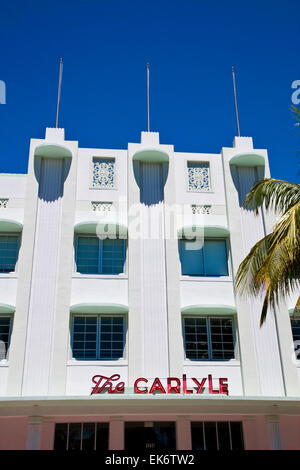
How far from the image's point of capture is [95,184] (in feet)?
70.5

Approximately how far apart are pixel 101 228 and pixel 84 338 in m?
4.32

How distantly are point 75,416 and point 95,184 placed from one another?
9.07 m

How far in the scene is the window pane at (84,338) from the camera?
18.8 metres

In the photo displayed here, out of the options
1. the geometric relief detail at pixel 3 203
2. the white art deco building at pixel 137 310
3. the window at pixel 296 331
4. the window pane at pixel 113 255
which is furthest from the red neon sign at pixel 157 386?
the geometric relief detail at pixel 3 203

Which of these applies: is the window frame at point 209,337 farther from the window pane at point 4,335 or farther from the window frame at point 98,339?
the window pane at point 4,335

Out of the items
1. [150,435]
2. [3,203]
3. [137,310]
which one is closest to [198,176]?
[137,310]

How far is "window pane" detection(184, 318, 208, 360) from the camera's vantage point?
1927 centimetres

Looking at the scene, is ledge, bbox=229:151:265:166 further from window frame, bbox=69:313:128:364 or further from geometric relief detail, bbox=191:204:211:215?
window frame, bbox=69:313:128:364

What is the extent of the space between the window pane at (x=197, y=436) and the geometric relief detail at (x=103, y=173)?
32.1ft

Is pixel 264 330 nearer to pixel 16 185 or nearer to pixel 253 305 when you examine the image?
pixel 253 305

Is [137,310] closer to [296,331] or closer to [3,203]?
[296,331]

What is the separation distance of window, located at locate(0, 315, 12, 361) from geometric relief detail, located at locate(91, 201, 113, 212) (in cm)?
547

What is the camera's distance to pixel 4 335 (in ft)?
62.1

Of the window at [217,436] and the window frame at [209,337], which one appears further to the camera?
the window frame at [209,337]
